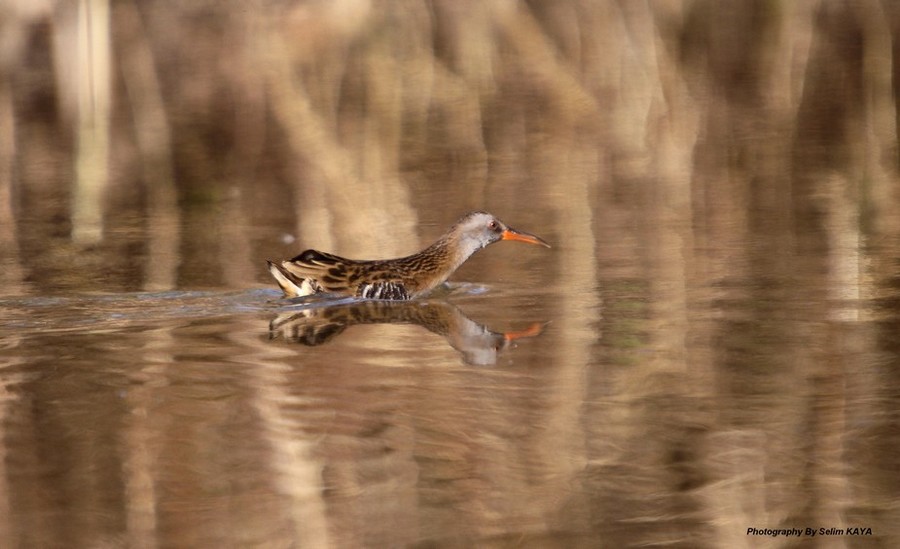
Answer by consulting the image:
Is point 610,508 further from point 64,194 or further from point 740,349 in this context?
point 64,194

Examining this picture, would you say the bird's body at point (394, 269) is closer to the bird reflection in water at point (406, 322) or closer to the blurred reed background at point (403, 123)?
the bird reflection in water at point (406, 322)

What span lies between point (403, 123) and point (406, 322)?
10.6 metres

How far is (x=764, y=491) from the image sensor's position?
6.89 m

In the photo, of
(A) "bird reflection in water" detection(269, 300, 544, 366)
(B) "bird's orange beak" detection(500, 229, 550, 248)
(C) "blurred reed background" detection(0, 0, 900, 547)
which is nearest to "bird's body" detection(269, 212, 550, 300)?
(B) "bird's orange beak" detection(500, 229, 550, 248)

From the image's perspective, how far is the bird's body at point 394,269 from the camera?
11445mm

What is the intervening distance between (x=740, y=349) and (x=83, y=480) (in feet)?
12.1

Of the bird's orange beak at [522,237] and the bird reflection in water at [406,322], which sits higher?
the bird's orange beak at [522,237]

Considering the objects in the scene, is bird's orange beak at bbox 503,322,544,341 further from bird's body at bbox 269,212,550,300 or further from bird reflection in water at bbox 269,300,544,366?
bird's body at bbox 269,212,550,300

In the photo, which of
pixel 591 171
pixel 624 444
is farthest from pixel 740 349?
pixel 591 171

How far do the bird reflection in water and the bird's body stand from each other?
0.11 metres

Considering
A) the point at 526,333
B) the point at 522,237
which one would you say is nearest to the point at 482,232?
the point at 522,237

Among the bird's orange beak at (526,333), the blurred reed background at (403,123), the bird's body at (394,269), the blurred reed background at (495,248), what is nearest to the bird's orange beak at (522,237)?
the bird's body at (394,269)

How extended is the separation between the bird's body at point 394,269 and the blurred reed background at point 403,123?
2.79 ft

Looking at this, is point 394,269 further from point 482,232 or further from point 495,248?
point 495,248
